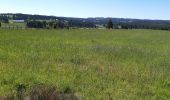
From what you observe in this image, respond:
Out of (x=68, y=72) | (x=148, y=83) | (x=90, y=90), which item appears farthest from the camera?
(x=68, y=72)

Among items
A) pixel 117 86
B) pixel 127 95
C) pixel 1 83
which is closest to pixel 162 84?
pixel 117 86

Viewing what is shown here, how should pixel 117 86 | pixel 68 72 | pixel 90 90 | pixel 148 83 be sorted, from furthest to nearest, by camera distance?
1. pixel 68 72
2. pixel 148 83
3. pixel 117 86
4. pixel 90 90

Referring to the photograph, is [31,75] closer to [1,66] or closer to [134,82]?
[1,66]

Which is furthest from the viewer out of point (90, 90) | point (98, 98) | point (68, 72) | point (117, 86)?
point (68, 72)

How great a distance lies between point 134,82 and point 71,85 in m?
2.99

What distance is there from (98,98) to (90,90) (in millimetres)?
1114

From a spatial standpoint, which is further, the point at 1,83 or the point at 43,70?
the point at 43,70

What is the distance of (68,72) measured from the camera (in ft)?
54.5

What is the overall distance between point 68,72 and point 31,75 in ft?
7.23

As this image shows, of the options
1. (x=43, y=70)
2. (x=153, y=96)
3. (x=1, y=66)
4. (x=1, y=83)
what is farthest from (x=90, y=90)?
(x=1, y=66)

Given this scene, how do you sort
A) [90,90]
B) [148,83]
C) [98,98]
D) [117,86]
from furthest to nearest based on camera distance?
[148,83], [117,86], [90,90], [98,98]

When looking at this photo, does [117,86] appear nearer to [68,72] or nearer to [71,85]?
[71,85]

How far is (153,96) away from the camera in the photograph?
13.0m

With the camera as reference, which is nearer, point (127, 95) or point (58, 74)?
point (127, 95)
